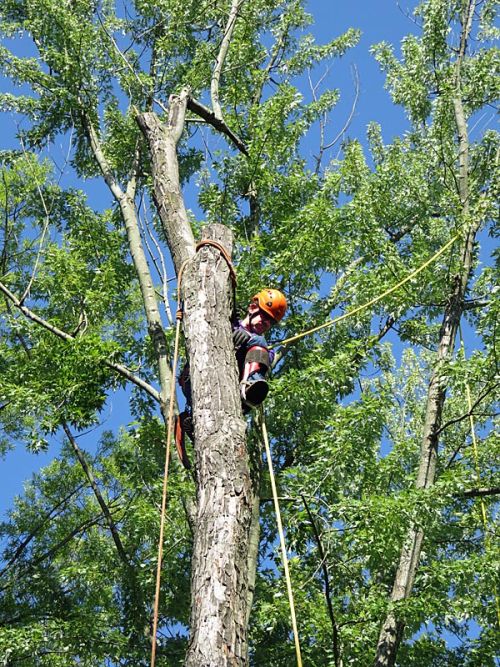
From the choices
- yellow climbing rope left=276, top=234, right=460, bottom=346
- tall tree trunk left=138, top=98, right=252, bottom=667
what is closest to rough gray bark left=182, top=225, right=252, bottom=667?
tall tree trunk left=138, top=98, right=252, bottom=667

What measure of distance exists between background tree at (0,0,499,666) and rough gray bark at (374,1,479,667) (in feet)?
0.08

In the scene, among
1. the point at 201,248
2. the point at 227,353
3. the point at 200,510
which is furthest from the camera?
the point at 201,248

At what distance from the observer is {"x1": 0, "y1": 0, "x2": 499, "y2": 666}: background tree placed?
8203 mm

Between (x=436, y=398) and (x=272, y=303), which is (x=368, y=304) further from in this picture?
(x=436, y=398)

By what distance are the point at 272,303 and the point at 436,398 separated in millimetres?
3572

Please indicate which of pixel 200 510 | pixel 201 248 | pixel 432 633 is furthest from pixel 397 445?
pixel 200 510

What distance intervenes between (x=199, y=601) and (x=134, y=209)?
6.88 m

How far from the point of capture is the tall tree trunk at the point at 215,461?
377 centimetres

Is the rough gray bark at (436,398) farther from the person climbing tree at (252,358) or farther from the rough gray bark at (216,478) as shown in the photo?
the rough gray bark at (216,478)

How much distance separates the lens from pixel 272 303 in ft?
21.2

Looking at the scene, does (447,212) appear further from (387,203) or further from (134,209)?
(134,209)

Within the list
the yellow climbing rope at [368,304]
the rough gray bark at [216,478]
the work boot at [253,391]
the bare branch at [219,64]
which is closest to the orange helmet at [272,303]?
the yellow climbing rope at [368,304]

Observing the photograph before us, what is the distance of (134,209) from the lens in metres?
10.3

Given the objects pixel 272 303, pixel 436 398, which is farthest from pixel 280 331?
pixel 272 303
